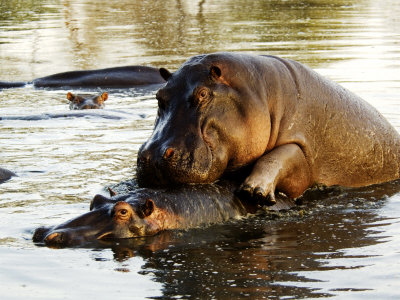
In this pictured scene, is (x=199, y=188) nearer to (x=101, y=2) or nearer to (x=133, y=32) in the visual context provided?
(x=133, y=32)

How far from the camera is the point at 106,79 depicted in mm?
12703

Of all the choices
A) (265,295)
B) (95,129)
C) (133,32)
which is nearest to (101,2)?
(133,32)

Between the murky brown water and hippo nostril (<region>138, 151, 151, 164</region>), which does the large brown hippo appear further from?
the murky brown water

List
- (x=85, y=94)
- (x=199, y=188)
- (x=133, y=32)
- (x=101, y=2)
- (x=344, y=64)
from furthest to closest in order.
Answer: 1. (x=101, y=2)
2. (x=133, y=32)
3. (x=344, y=64)
4. (x=85, y=94)
5. (x=199, y=188)

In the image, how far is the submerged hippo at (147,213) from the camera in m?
5.38

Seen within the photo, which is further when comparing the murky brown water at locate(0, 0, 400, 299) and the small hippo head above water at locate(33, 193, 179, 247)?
the small hippo head above water at locate(33, 193, 179, 247)

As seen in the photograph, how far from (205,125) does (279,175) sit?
638mm

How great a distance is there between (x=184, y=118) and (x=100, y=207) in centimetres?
92

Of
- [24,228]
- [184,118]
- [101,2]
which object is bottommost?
[101,2]

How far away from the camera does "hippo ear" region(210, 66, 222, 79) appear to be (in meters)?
Result: 6.19

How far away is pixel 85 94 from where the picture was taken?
11805 mm

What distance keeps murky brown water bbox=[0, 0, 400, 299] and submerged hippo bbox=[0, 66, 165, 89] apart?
0.27 metres

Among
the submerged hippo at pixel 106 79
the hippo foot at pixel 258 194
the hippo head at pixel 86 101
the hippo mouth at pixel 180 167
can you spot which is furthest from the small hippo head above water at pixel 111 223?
the submerged hippo at pixel 106 79

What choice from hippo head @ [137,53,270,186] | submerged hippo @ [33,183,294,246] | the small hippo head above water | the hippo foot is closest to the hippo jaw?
hippo head @ [137,53,270,186]
